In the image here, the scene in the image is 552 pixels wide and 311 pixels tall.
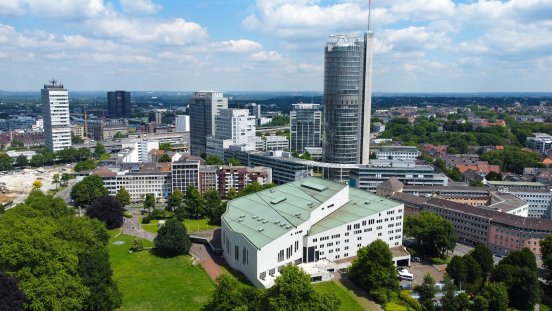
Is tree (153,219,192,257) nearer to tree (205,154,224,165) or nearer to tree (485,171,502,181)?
tree (205,154,224,165)

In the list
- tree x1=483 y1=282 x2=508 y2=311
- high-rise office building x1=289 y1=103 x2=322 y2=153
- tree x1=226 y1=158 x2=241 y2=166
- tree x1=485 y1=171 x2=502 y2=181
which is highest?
high-rise office building x1=289 y1=103 x2=322 y2=153

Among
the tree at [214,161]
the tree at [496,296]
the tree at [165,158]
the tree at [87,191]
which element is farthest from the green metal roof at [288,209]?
the tree at [165,158]

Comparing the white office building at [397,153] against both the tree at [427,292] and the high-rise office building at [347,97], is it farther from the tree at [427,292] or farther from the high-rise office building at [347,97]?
the tree at [427,292]

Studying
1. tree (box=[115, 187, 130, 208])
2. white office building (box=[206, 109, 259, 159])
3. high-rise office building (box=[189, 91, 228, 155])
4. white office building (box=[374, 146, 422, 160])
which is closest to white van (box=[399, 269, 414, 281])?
tree (box=[115, 187, 130, 208])

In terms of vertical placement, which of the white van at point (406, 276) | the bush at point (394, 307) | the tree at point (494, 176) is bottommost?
the white van at point (406, 276)

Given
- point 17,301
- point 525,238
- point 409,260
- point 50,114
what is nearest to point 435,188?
point 525,238

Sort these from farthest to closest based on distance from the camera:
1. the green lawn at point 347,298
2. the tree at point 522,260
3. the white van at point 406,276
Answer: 1. the white van at point 406,276
2. the tree at point 522,260
3. the green lawn at point 347,298
